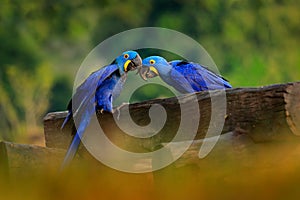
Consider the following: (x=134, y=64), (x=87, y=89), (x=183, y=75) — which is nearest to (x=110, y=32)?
(x=183, y=75)

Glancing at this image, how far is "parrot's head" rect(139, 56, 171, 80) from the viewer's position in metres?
2.85

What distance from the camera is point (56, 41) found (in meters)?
9.62

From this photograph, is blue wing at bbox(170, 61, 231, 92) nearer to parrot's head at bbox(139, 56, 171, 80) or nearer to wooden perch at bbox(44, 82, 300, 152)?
parrot's head at bbox(139, 56, 171, 80)

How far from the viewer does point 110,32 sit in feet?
30.3

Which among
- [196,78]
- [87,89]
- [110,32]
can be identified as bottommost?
[110,32]

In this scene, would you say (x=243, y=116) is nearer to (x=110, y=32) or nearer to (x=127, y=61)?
(x=127, y=61)

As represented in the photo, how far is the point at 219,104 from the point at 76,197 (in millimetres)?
499

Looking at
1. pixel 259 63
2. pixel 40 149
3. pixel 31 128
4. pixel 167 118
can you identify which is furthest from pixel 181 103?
pixel 259 63

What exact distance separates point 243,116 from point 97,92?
113 cm

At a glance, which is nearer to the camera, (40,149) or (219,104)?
(40,149)

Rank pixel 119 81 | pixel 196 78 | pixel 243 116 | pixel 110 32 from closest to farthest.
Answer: pixel 243 116
pixel 119 81
pixel 196 78
pixel 110 32

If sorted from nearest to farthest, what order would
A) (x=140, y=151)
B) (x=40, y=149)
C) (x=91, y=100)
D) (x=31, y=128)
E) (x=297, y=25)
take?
(x=40, y=149)
(x=140, y=151)
(x=91, y=100)
(x=31, y=128)
(x=297, y=25)

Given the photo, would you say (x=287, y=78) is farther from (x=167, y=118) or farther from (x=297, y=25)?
(x=167, y=118)

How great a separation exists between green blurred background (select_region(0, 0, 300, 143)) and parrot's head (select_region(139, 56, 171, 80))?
5.06 m
